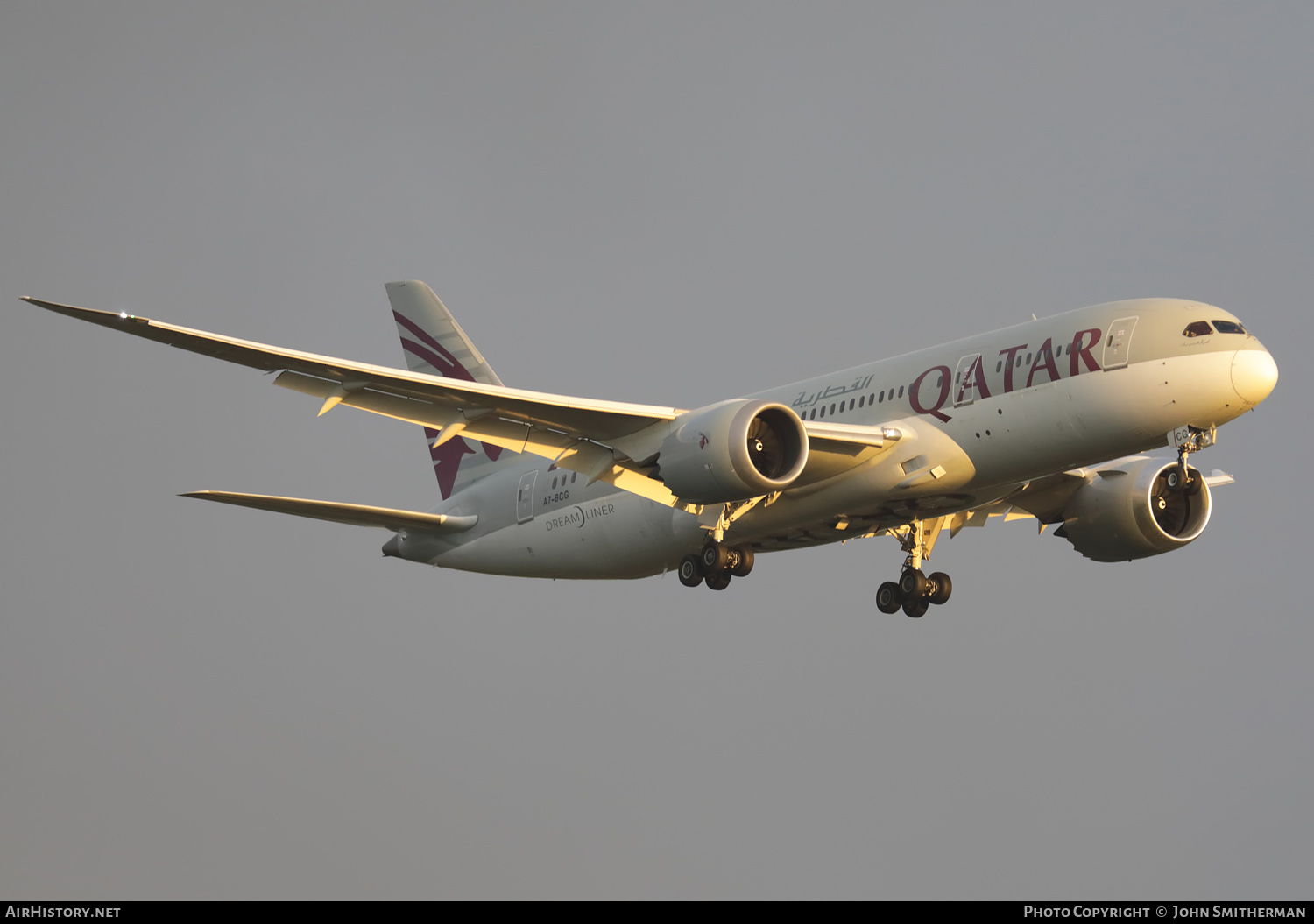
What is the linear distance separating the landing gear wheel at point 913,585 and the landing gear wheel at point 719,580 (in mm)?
4764

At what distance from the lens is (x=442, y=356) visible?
44312 millimetres

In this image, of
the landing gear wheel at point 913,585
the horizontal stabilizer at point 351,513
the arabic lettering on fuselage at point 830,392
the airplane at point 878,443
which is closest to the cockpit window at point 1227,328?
the airplane at point 878,443

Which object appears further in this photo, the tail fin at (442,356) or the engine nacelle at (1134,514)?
the tail fin at (442,356)

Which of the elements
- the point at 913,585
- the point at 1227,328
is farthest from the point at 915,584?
the point at 1227,328

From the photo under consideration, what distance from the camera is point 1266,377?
2970 centimetres

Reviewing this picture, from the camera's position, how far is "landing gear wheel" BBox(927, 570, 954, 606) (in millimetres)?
36844

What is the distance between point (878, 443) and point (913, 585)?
608 cm

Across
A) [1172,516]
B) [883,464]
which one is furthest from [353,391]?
[1172,516]

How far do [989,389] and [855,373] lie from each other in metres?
3.75

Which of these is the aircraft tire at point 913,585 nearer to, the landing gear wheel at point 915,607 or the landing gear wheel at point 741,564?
the landing gear wheel at point 915,607

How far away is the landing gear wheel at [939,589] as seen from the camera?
36844 mm

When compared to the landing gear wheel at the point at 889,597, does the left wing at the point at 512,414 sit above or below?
above

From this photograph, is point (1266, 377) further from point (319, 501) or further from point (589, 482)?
point (319, 501)

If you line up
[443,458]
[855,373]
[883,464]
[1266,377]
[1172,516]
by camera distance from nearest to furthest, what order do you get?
[1266,377] → [883,464] → [855,373] → [1172,516] → [443,458]
